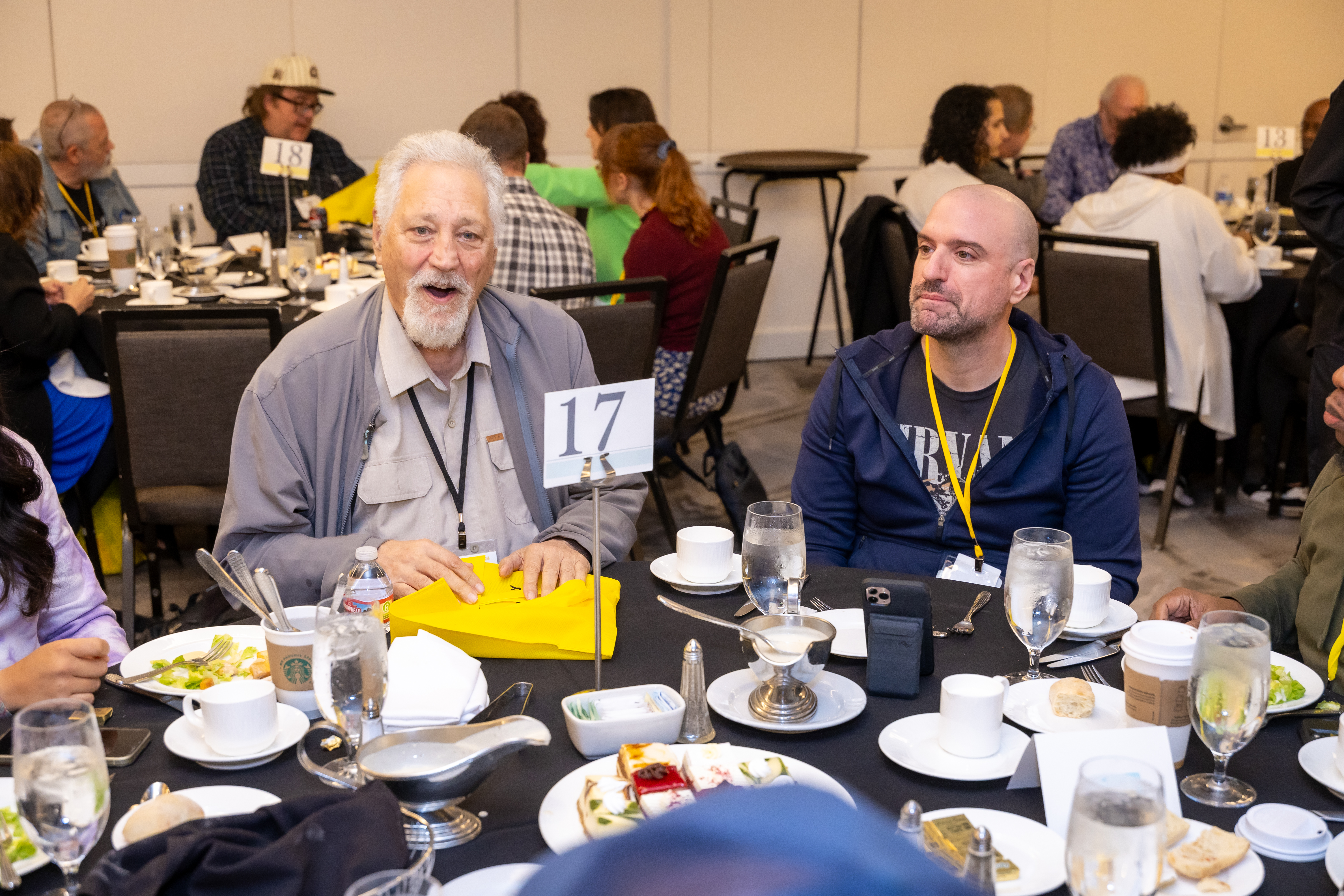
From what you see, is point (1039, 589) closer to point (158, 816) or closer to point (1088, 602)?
point (1088, 602)

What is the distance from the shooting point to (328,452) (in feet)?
6.75

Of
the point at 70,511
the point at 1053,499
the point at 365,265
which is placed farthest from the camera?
the point at 365,265

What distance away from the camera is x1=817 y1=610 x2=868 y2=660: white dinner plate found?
156 centimetres

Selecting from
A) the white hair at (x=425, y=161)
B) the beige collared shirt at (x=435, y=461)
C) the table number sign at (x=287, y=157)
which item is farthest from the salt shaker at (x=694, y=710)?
the table number sign at (x=287, y=157)

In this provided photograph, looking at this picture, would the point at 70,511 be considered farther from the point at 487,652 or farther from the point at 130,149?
the point at 130,149

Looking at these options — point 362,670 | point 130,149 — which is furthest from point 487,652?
point 130,149

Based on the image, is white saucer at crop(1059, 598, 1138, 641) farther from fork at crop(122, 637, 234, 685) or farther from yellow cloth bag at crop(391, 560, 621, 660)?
fork at crop(122, 637, 234, 685)

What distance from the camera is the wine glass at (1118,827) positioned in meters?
0.88

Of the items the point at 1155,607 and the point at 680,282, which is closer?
the point at 1155,607

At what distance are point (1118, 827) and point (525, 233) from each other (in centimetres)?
330

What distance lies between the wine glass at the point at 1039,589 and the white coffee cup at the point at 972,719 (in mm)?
177

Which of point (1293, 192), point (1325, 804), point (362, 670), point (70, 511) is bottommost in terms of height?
point (70, 511)

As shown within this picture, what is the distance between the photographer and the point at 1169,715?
1.30m

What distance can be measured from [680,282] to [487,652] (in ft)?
9.08
